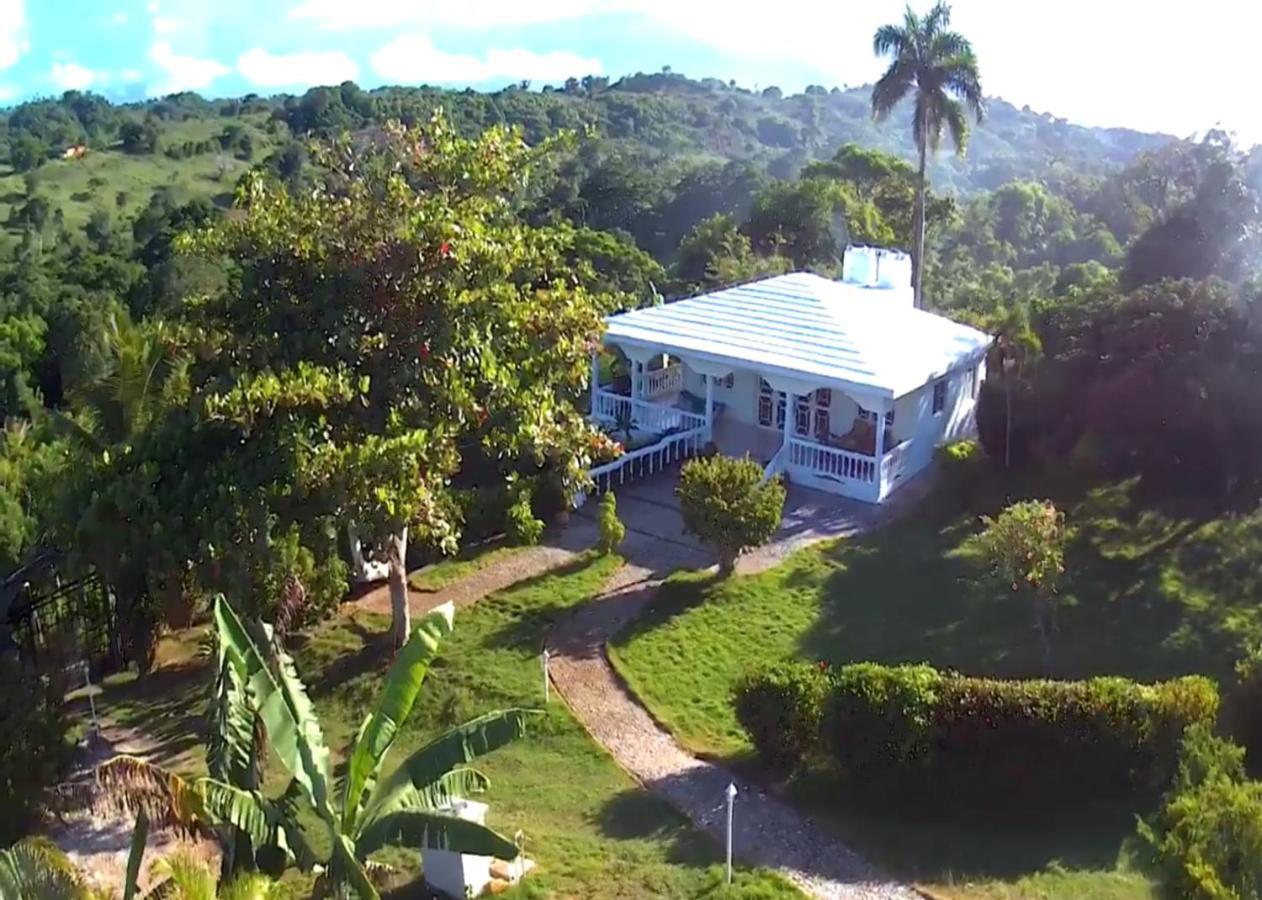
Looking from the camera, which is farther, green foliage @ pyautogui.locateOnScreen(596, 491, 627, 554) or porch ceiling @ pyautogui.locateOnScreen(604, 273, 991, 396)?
porch ceiling @ pyautogui.locateOnScreen(604, 273, 991, 396)

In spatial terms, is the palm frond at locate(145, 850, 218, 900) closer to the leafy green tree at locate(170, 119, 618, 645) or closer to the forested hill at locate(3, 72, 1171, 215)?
the leafy green tree at locate(170, 119, 618, 645)

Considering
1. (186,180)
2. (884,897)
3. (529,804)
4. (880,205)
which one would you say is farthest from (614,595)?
(186,180)

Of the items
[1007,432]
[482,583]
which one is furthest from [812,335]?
[482,583]

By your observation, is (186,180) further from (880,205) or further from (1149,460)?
(1149,460)

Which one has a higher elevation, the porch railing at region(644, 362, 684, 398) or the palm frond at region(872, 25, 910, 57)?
the palm frond at region(872, 25, 910, 57)

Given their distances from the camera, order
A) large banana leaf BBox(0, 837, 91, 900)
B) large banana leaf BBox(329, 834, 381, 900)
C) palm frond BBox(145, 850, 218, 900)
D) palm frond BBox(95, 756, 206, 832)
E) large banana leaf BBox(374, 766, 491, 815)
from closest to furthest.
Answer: palm frond BBox(145, 850, 218, 900) < large banana leaf BBox(0, 837, 91, 900) < palm frond BBox(95, 756, 206, 832) < large banana leaf BBox(329, 834, 381, 900) < large banana leaf BBox(374, 766, 491, 815)

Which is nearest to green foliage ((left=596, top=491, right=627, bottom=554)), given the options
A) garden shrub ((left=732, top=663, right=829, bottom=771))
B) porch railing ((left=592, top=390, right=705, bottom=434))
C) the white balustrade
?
the white balustrade
